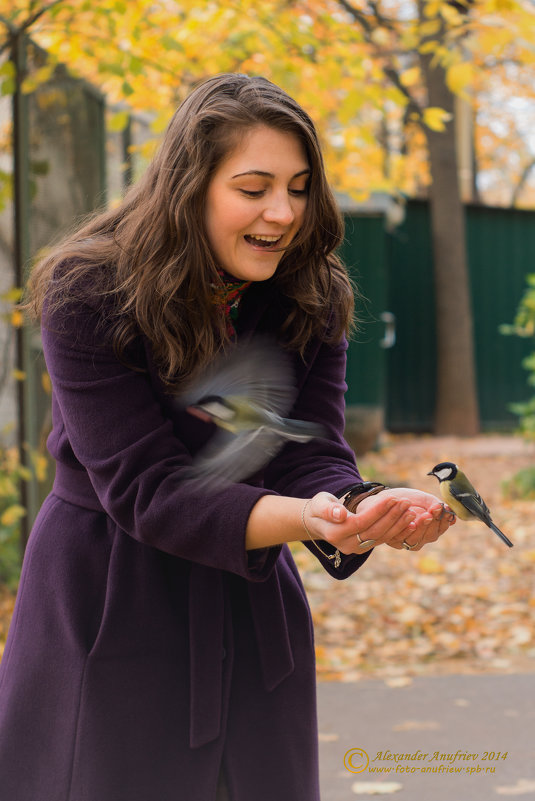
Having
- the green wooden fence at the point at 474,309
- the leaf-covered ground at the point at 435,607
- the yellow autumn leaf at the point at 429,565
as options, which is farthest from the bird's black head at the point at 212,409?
the green wooden fence at the point at 474,309

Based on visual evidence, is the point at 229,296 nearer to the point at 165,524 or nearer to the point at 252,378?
the point at 252,378

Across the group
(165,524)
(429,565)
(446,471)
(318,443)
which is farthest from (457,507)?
(429,565)

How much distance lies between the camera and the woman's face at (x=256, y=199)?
1641mm

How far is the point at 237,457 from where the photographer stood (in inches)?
63.0

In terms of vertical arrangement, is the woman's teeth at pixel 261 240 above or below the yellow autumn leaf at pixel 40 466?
above

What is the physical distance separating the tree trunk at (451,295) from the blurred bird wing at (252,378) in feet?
28.5

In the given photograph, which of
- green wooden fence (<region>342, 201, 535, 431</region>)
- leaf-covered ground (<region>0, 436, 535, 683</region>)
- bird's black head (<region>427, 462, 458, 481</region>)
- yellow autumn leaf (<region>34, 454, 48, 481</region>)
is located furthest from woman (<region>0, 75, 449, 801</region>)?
green wooden fence (<region>342, 201, 535, 431</region>)

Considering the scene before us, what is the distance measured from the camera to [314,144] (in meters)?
1.69

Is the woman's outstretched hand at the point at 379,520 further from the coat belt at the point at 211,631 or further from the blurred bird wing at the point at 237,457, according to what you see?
the coat belt at the point at 211,631

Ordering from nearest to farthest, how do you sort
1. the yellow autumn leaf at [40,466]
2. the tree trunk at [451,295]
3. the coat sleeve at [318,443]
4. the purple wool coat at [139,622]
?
the purple wool coat at [139,622] → the coat sleeve at [318,443] → the yellow autumn leaf at [40,466] → the tree trunk at [451,295]

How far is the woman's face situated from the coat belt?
488 millimetres

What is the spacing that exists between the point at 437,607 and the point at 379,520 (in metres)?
3.70

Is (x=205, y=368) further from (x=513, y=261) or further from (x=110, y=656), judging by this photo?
(x=513, y=261)

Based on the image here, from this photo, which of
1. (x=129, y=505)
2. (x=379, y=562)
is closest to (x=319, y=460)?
(x=129, y=505)
